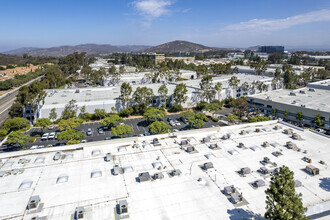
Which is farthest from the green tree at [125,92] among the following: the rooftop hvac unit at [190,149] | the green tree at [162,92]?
the rooftop hvac unit at [190,149]

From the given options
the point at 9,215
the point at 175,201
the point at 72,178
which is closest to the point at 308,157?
the point at 175,201

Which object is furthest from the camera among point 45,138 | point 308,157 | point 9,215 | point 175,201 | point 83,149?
point 45,138

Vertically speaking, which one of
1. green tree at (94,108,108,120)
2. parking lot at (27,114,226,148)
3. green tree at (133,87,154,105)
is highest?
green tree at (133,87,154,105)

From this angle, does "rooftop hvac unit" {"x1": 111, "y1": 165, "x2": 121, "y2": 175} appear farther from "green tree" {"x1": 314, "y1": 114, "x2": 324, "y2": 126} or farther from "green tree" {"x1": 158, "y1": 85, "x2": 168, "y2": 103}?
"green tree" {"x1": 314, "y1": 114, "x2": 324, "y2": 126}

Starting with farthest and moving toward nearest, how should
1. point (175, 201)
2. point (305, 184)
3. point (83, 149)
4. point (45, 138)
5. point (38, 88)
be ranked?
1. point (38, 88)
2. point (45, 138)
3. point (83, 149)
4. point (305, 184)
5. point (175, 201)

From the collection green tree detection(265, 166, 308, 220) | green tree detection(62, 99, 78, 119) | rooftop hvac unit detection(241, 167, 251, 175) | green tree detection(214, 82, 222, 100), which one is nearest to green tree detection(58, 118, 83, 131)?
green tree detection(62, 99, 78, 119)

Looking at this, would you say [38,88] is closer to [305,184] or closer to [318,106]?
[305,184]
